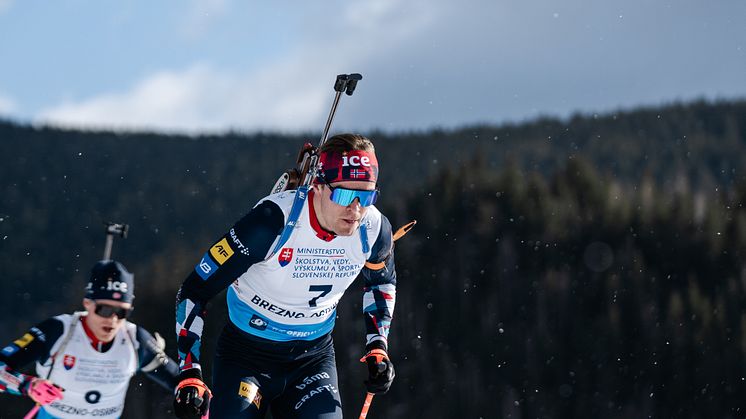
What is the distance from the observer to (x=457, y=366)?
147ft

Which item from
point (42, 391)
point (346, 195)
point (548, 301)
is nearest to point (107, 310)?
point (42, 391)

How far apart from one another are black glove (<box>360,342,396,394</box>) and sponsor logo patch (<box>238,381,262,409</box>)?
639 mm

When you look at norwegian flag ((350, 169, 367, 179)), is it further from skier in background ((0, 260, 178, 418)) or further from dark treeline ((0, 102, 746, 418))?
dark treeline ((0, 102, 746, 418))

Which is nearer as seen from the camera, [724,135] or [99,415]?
[99,415]

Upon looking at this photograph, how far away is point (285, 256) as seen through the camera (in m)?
5.54

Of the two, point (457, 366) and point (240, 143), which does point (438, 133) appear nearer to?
point (240, 143)

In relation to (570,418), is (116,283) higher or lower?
higher

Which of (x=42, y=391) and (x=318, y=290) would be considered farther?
(x=42, y=391)

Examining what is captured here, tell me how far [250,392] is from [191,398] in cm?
37

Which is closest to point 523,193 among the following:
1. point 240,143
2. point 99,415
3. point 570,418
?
point 570,418

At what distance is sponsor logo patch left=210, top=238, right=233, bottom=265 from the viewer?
5.39m

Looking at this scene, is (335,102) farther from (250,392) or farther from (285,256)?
(250,392)

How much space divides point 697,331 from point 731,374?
3.13 m

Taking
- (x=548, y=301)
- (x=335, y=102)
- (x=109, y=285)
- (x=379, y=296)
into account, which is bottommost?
(x=548, y=301)
